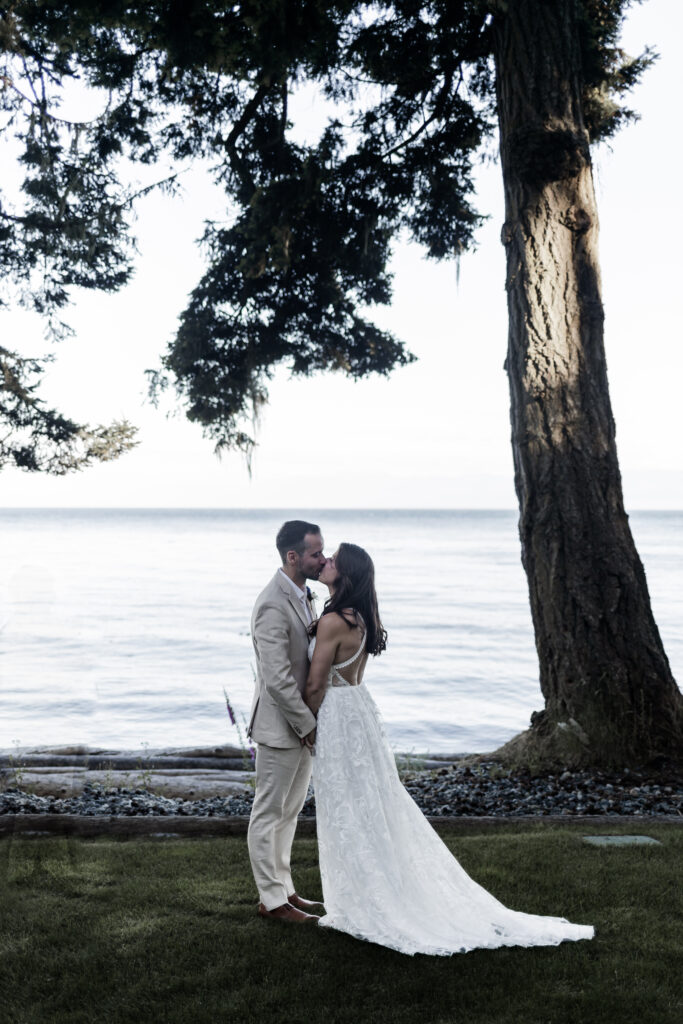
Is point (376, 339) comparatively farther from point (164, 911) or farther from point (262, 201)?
point (164, 911)

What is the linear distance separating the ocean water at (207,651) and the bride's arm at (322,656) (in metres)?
1.54

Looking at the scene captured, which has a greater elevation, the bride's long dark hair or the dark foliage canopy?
the dark foliage canopy

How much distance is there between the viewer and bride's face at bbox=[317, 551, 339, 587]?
4250 millimetres

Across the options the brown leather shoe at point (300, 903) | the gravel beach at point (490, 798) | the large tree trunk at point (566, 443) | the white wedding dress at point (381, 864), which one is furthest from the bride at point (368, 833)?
the large tree trunk at point (566, 443)

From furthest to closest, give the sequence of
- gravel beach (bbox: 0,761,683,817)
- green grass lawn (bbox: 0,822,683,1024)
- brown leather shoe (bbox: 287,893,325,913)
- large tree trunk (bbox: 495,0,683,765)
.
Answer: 1. large tree trunk (bbox: 495,0,683,765)
2. gravel beach (bbox: 0,761,683,817)
3. brown leather shoe (bbox: 287,893,325,913)
4. green grass lawn (bbox: 0,822,683,1024)

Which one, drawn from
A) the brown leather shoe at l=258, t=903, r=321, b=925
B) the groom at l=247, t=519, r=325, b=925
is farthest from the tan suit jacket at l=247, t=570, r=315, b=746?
the brown leather shoe at l=258, t=903, r=321, b=925

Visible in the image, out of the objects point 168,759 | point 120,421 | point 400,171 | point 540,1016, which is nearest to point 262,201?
point 400,171

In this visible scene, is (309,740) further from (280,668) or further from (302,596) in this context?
(302,596)

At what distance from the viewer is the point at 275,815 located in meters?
4.25

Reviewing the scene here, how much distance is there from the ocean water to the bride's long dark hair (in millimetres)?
1626

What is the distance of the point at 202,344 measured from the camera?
905 cm

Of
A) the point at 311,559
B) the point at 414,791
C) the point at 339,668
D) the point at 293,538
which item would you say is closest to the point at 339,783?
the point at 339,668

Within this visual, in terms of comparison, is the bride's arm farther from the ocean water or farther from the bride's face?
the ocean water

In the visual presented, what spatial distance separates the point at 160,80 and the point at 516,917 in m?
7.97
